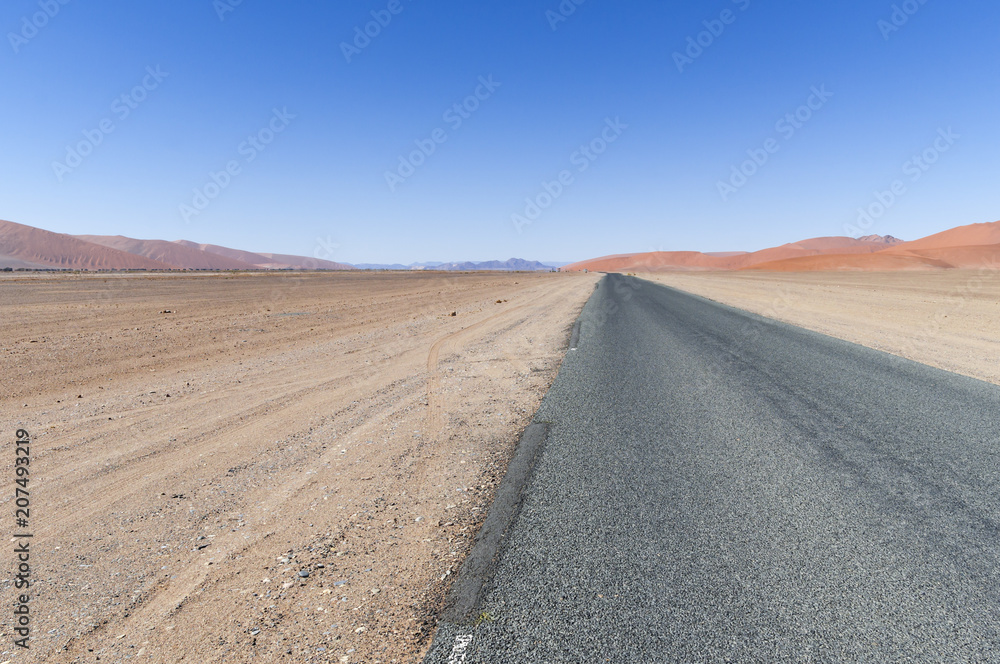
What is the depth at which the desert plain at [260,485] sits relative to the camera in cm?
277

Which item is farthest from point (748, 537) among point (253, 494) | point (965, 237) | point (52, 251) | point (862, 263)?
point (965, 237)

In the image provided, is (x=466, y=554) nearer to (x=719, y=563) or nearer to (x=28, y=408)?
(x=719, y=563)

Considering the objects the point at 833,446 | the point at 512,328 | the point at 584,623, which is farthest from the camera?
the point at 512,328

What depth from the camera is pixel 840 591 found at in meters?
2.76

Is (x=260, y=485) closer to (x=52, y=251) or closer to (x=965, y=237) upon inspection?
(x=52, y=251)

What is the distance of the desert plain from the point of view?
9.08 ft

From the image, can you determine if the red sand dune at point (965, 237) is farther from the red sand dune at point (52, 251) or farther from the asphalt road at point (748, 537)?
the red sand dune at point (52, 251)

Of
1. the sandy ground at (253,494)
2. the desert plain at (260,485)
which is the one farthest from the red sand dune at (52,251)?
the sandy ground at (253,494)

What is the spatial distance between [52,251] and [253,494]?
9576 inches

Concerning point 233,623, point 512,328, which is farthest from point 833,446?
point 512,328

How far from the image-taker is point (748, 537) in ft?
10.9

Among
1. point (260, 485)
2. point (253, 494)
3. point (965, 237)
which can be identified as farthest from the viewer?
point (965, 237)

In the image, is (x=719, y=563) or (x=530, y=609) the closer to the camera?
(x=530, y=609)

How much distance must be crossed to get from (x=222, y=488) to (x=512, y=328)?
40.9 ft
